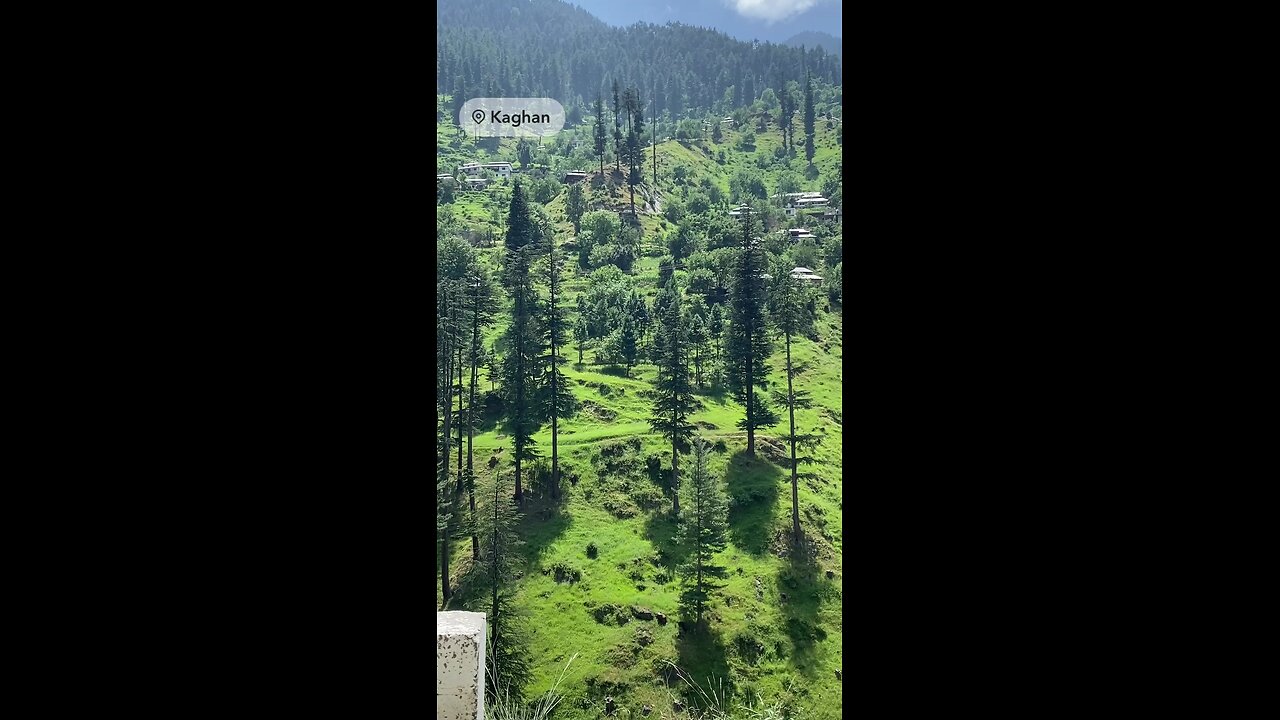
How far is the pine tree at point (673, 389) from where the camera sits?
25.6ft

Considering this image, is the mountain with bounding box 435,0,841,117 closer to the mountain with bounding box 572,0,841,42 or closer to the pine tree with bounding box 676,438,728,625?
the mountain with bounding box 572,0,841,42

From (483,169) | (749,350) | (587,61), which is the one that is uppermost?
(587,61)

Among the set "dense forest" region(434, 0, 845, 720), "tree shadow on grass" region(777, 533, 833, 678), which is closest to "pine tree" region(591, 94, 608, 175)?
"dense forest" region(434, 0, 845, 720)

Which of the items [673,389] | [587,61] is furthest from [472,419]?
[587,61]

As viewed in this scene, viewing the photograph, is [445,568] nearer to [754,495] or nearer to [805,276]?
[754,495]

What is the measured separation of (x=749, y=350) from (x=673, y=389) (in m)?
0.82

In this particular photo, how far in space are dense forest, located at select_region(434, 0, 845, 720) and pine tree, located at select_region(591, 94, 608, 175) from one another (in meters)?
0.02

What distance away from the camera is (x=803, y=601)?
26.2 ft

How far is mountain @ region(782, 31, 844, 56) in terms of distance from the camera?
381 inches
